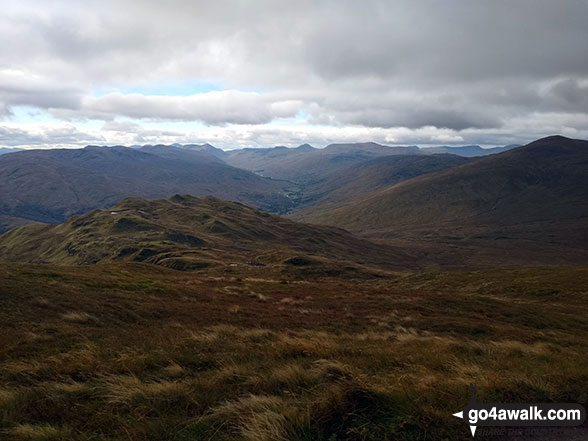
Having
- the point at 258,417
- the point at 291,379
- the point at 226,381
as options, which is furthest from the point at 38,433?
the point at 291,379

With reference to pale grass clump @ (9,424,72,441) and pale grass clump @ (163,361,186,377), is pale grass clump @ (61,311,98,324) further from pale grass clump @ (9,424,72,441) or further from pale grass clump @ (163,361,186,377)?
pale grass clump @ (9,424,72,441)

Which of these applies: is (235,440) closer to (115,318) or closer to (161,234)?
(115,318)

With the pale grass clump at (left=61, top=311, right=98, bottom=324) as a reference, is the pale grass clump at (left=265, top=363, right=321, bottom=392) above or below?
above

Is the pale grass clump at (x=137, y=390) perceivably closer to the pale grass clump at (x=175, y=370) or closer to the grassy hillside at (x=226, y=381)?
the grassy hillside at (x=226, y=381)

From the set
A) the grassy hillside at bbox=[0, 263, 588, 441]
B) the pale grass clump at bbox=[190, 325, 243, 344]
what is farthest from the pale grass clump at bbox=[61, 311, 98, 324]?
the pale grass clump at bbox=[190, 325, 243, 344]

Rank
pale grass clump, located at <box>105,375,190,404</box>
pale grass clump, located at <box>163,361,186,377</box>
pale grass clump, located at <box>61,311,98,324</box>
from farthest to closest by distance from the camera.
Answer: pale grass clump, located at <box>61,311,98,324</box> → pale grass clump, located at <box>163,361,186,377</box> → pale grass clump, located at <box>105,375,190,404</box>

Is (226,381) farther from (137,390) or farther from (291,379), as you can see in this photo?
(137,390)

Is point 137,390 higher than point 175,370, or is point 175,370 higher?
point 137,390

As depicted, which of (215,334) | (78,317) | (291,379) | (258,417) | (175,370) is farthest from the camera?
(78,317)

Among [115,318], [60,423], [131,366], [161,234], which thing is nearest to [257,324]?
[115,318]

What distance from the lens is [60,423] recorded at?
6.43 meters

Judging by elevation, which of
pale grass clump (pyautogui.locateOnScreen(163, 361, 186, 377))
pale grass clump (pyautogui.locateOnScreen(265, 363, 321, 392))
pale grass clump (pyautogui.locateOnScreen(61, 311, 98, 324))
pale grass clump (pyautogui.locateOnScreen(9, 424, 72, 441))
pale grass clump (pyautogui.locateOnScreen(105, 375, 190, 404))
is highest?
pale grass clump (pyautogui.locateOnScreen(9, 424, 72, 441))

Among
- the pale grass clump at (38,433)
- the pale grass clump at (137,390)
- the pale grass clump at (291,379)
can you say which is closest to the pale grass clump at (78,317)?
the pale grass clump at (137,390)

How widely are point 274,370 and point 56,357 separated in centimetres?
670
